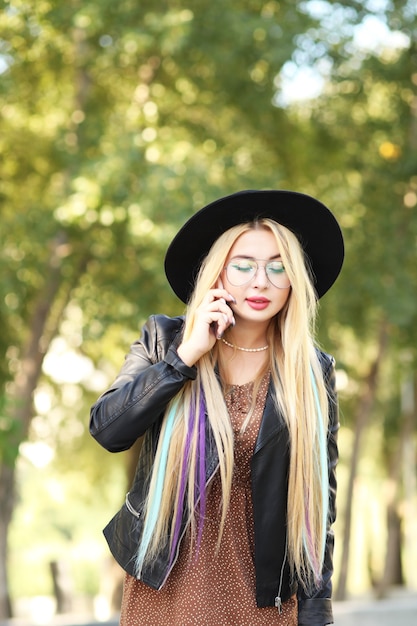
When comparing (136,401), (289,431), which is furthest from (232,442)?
(136,401)

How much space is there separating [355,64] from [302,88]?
2.90 feet

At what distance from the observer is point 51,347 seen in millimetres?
18016

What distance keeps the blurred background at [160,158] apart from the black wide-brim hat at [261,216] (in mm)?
8953

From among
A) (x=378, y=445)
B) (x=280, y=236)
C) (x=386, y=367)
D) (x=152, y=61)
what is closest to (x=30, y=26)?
(x=152, y=61)

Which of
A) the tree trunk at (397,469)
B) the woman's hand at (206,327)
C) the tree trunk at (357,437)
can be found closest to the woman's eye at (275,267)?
the woman's hand at (206,327)

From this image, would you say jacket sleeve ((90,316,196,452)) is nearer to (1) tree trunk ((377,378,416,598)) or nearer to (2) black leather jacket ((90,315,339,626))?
(2) black leather jacket ((90,315,339,626))

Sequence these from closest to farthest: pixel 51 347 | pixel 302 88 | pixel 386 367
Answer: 1. pixel 302 88
2. pixel 51 347
3. pixel 386 367

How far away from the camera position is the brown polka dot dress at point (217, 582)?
123 inches

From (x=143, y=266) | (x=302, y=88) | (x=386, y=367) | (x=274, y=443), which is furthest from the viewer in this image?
(x=386, y=367)

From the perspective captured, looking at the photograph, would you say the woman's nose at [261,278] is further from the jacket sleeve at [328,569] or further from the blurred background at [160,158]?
the blurred background at [160,158]

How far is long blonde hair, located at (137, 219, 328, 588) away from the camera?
3.12 meters

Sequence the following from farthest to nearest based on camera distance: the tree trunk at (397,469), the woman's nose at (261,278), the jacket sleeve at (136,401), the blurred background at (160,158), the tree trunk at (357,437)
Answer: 1. the tree trunk at (397,469)
2. the tree trunk at (357,437)
3. the blurred background at (160,158)
4. the woman's nose at (261,278)
5. the jacket sleeve at (136,401)

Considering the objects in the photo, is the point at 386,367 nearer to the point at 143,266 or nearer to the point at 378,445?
the point at 378,445

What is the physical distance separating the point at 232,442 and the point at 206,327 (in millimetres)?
331
